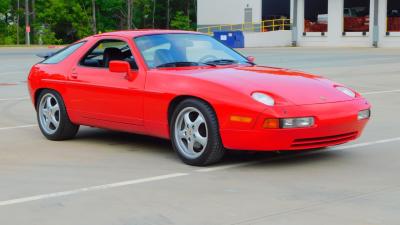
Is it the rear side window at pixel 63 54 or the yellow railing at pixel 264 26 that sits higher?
the yellow railing at pixel 264 26

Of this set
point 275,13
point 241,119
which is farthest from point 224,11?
point 241,119

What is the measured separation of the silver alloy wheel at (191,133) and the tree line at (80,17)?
221 feet

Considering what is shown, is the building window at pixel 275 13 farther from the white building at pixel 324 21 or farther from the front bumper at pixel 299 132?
the front bumper at pixel 299 132

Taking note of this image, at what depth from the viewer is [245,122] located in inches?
242

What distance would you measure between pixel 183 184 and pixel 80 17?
3089 inches

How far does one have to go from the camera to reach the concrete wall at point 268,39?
174 ft

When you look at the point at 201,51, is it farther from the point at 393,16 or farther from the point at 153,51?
the point at 393,16

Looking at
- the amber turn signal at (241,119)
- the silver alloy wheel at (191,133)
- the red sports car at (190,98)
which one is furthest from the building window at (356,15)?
the amber turn signal at (241,119)

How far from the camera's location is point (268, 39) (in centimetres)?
5341

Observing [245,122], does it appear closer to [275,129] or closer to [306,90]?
[275,129]

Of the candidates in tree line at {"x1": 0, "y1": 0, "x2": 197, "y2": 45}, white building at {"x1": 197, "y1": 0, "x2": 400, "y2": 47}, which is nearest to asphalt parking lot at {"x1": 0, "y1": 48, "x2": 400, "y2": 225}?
white building at {"x1": 197, "y1": 0, "x2": 400, "y2": 47}

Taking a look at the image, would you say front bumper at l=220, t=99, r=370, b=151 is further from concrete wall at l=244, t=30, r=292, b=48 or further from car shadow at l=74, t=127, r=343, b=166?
concrete wall at l=244, t=30, r=292, b=48

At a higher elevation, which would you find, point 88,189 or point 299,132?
point 299,132

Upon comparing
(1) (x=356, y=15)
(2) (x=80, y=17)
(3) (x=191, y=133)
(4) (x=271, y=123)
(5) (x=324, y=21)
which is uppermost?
(2) (x=80, y=17)
